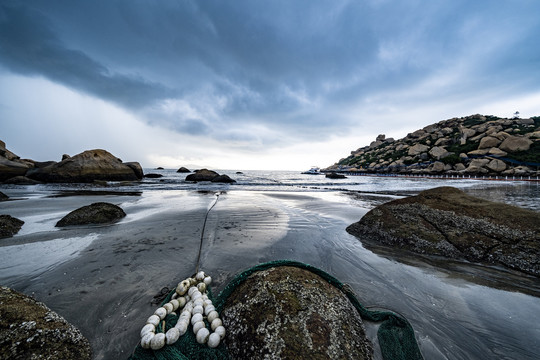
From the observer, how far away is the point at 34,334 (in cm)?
145

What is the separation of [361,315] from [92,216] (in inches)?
253

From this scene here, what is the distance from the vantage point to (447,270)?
10.2 ft

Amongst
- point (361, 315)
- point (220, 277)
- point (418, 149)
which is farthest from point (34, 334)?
point (418, 149)

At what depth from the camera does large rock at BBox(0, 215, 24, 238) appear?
4266mm

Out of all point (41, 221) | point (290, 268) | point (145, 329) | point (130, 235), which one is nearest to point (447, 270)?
point (290, 268)

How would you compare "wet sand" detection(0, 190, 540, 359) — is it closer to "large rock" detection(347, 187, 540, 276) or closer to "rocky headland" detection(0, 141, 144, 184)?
"large rock" detection(347, 187, 540, 276)

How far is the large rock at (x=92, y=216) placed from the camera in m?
5.11

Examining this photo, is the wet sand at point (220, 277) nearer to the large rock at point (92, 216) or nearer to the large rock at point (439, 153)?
the large rock at point (92, 216)

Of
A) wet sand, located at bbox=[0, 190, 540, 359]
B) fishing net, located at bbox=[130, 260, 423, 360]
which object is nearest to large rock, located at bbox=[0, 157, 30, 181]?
wet sand, located at bbox=[0, 190, 540, 359]

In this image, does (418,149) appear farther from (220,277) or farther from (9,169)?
(9,169)

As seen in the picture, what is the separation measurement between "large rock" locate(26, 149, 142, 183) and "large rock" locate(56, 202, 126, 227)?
1829cm

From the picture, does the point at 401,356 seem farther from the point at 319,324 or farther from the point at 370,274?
the point at 370,274

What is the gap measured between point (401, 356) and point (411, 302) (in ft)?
3.05

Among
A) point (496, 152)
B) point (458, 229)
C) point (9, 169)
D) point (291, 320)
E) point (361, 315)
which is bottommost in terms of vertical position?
point (361, 315)
